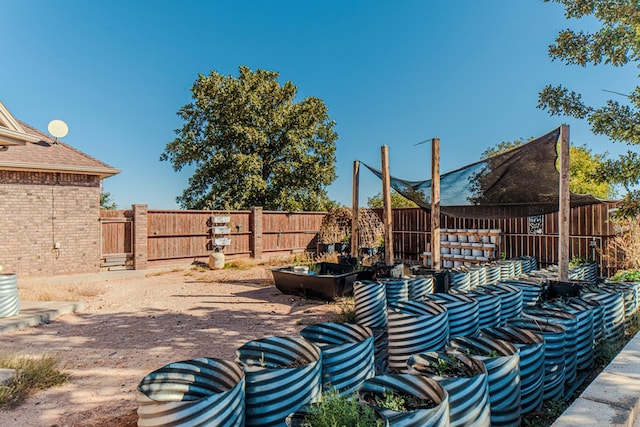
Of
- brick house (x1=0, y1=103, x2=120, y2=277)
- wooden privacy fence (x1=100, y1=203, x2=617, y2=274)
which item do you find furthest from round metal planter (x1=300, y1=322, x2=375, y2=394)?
brick house (x1=0, y1=103, x2=120, y2=277)

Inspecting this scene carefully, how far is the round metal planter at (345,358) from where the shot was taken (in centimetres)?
238

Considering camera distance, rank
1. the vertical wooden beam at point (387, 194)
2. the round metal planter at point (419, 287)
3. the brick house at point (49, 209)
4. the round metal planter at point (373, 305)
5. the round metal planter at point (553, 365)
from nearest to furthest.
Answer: the round metal planter at point (553, 365)
the round metal planter at point (373, 305)
the round metal planter at point (419, 287)
the vertical wooden beam at point (387, 194)
the brick house at point (49, 209)

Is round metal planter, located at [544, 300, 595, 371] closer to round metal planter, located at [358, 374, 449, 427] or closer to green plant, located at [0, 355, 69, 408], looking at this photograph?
round metal planter, located at [358, 374, 449, 427]

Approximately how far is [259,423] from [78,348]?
11.0ft

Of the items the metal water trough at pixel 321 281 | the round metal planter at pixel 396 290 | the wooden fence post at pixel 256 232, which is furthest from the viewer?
the wooden fence post at pixel 256 232

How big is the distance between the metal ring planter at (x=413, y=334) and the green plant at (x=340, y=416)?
1.48 meters

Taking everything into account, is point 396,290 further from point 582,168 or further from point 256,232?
point 582,168

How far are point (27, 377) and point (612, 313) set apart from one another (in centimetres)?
568

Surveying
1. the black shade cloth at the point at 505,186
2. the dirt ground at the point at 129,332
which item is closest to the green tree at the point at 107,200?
the dirt ground at the point at 129,332

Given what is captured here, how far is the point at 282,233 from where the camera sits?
524 inches

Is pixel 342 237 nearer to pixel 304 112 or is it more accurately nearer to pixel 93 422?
pixel 304 112

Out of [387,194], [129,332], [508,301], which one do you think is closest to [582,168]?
[387,194]

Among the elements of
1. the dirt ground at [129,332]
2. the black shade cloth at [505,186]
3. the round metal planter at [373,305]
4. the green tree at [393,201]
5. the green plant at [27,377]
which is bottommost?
the dirt ground at [129,332]

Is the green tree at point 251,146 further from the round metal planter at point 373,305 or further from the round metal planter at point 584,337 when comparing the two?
the round metal planter at point 584,337
